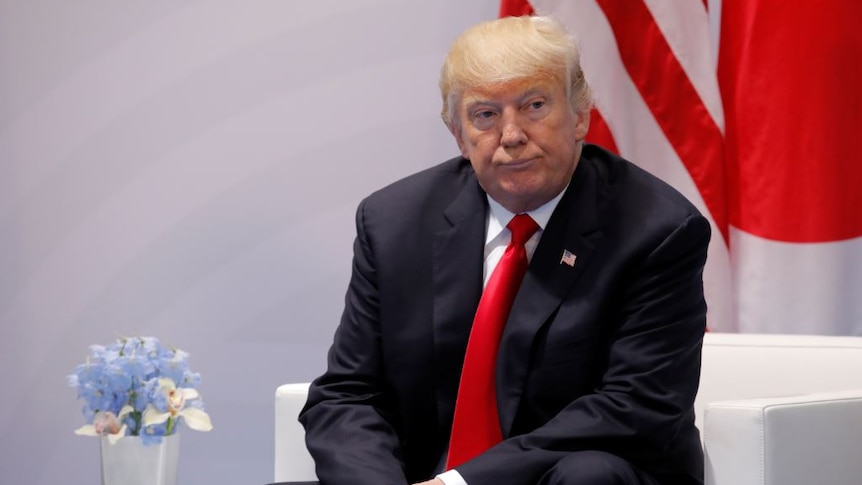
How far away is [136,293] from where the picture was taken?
380 centimetres

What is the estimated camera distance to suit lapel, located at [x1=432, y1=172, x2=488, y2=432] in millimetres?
2178

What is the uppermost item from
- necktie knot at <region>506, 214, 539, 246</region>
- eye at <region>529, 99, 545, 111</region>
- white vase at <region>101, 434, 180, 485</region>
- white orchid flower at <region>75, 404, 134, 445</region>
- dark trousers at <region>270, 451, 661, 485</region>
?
eye at <region>529, 99, 545, 111</region>

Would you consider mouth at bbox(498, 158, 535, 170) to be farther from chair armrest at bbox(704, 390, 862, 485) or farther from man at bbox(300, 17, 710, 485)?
chair armrest at bbox(704, 390, 862, 485)

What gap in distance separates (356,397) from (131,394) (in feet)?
1.72

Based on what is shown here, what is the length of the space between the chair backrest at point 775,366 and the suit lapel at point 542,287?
2.08 feet

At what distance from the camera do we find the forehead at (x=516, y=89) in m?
2.09

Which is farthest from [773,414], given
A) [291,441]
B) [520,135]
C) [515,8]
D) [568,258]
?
[515,8]

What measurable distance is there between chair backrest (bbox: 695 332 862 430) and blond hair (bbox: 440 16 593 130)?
75 centimetres

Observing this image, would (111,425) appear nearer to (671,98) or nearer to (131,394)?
(131,394)

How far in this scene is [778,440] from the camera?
1.96 metres

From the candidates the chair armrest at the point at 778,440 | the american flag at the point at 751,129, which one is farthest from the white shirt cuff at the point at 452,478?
the american flag at the point at 751,129

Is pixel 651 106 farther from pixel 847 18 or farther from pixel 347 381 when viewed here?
pixel 347 381

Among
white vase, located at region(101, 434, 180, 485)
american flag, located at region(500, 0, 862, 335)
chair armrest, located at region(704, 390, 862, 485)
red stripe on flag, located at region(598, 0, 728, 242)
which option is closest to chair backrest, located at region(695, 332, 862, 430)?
chair armrest, located at region(704, 390, 862, 485)

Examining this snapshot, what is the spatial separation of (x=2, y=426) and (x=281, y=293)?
1150 mm
